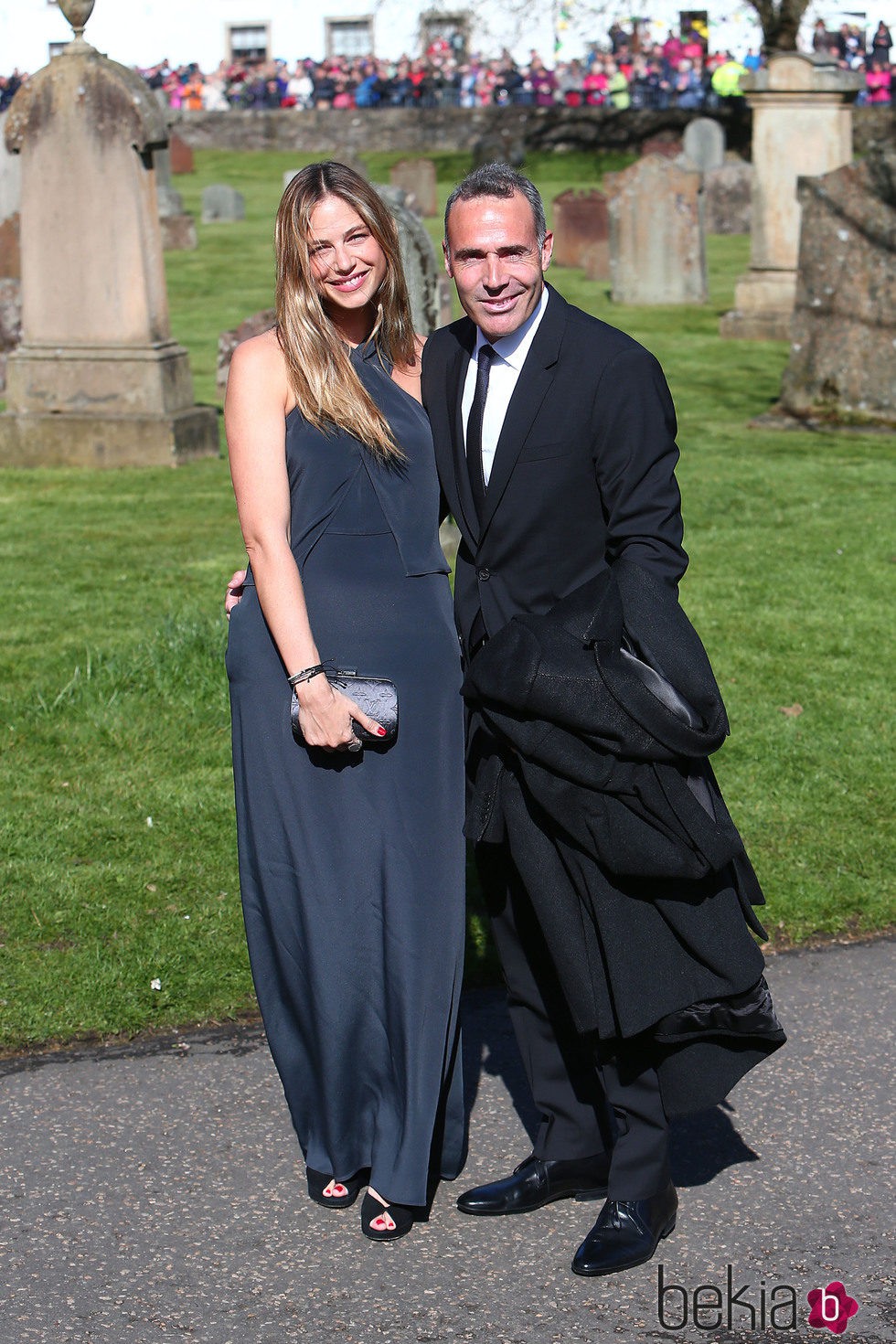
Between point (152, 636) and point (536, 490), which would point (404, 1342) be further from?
point (152, 636)

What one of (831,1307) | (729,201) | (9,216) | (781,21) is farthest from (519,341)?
(781,21)

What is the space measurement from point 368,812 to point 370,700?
22 cm

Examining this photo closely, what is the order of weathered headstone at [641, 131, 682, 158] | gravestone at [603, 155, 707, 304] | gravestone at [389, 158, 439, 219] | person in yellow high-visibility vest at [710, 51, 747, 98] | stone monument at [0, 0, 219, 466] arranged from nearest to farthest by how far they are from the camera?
stone monument at [0, 0, 219, 466] → gravestone at [603, 155, 707, 304] → gravestone at [389, 158, 439, 219] → weathered headstone at [641, 131, 682, 158] → person in yellow high-visibility vest at [710, 51, 747, 98]

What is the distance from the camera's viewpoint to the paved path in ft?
8.92

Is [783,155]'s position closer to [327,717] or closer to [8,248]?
[8,248]

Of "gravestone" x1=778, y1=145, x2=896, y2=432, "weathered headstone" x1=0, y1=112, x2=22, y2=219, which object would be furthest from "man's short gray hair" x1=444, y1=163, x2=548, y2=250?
"weathered headstone" x1=0, y1=112, x2=22, y2=219

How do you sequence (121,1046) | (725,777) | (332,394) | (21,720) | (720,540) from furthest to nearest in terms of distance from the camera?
(720,540) → (21,720) → (725,777) → (121,1046) → (332,394)

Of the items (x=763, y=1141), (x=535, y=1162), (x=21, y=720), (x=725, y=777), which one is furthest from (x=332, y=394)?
(x=21, y=720)

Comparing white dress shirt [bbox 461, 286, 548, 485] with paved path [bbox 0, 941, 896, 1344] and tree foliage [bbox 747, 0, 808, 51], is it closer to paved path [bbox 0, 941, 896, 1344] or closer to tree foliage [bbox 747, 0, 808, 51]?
paved path [bbox 0, 941, 896, 1344]

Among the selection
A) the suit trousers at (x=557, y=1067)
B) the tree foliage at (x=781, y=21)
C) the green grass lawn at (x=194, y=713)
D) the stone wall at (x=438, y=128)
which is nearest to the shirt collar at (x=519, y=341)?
the suit trousers at (x=557, y=1067)

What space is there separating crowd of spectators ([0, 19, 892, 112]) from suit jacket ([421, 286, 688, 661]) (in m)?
38.3

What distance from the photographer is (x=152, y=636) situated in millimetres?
6547

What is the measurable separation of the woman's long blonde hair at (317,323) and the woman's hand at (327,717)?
0.44m

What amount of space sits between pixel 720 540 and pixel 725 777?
3.21 metres
